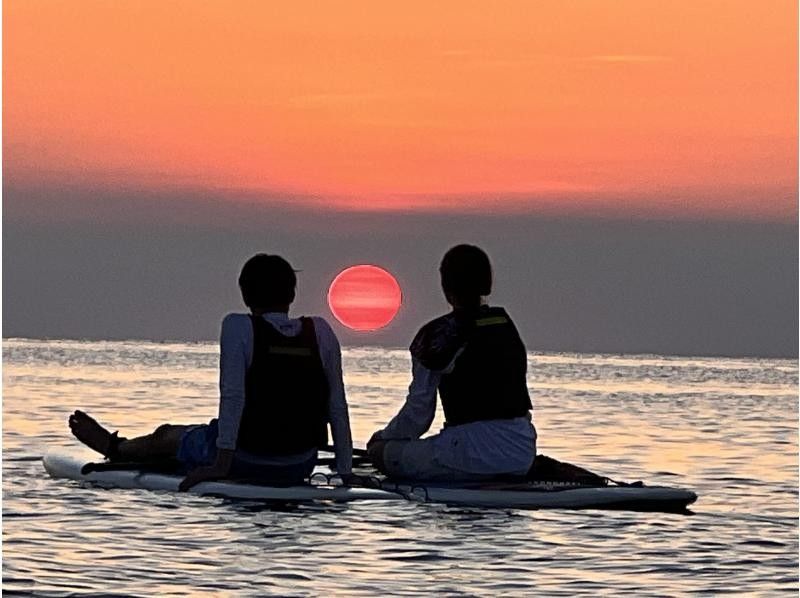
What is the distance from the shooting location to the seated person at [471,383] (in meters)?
13.1

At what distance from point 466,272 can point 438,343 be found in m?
0.57

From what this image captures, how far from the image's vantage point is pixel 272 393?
13.1m

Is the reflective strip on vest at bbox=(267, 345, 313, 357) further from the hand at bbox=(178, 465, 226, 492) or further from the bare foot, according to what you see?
the bare foot

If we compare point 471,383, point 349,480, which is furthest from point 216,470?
point 471,383

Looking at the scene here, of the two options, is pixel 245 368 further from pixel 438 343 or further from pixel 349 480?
pixel 438 343

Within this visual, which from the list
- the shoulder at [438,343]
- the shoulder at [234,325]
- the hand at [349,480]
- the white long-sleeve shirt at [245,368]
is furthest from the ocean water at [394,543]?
the shoulder at [234,325]

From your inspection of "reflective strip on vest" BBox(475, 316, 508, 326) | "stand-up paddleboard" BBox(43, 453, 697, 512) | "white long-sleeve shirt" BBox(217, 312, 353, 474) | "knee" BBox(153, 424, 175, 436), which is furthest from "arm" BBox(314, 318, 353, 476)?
"knee" BBox(153, 424, 175, 436)

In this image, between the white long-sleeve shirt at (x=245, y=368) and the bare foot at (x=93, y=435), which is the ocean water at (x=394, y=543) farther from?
the white long-sleeve shirt at (x=245, y=368)

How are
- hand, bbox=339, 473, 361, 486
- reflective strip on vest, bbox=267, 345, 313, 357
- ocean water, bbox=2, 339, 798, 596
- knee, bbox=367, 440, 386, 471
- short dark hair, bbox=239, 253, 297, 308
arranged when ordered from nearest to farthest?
ocean water, bbox=2, 339, 798, 596
short dark hair, bbox=239, 253, 297, 308
reflective strip on vest, bbox=267, 345, 313, 357
hand, bbox=339, 473, 361, 486
knee, bbox=367, 440, 386, 471

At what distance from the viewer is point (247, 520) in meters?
12.2

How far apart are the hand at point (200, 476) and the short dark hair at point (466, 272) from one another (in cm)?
217

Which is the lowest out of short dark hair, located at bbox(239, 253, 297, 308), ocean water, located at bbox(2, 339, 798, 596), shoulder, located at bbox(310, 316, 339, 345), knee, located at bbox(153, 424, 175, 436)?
ocean water, located at bbox(2, 339, 798, 596)

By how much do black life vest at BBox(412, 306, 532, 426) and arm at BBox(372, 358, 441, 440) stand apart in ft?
0.34

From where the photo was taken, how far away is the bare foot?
14094 millimetres
